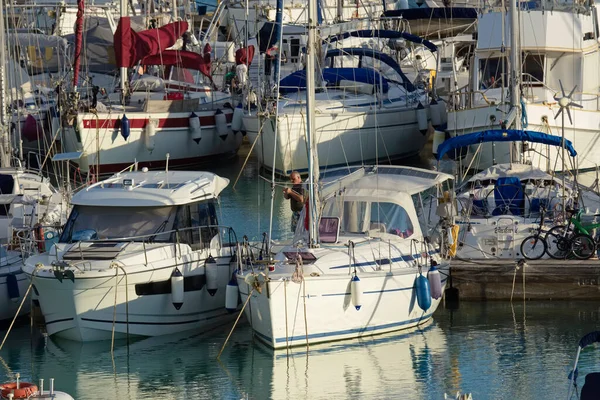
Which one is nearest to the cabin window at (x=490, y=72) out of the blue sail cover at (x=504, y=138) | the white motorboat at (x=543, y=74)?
the white motorboat at (x=543, y=74)

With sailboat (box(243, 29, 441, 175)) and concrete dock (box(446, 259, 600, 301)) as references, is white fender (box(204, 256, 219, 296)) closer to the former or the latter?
concrete dock (box(446, 259, 600, 301))

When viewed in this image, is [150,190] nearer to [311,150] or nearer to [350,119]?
[311,150]

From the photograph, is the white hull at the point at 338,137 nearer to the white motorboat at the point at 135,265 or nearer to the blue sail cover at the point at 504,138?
the blue sail cover at the point at 504,138

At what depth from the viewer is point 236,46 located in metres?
55.7

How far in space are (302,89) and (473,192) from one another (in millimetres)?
14885

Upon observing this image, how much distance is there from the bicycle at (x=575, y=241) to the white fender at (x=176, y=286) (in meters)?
6.92

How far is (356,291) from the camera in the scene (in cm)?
2227

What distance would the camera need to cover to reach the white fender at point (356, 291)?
72.8ft

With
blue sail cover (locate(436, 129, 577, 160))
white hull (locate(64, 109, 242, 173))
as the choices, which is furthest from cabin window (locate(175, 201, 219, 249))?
white hull (locate(64, 109, 242, 173))

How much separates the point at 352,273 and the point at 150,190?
3.99 meters

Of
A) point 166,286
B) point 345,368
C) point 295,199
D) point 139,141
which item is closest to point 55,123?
point 139,141

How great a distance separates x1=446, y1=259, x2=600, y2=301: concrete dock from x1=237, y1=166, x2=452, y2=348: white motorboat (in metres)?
0.84

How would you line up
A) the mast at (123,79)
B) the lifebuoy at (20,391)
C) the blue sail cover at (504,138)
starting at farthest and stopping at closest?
the mast at (123,79) → the blue sail cover at (504,138) → the lifebuoy at (20,391)

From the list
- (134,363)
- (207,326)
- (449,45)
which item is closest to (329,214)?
(207,326)
